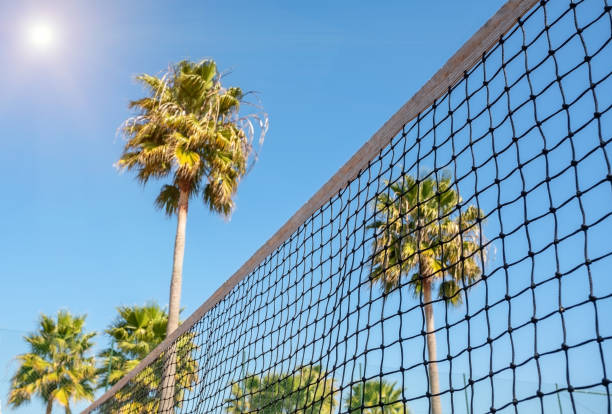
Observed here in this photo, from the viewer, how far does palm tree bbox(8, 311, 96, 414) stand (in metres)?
13.5

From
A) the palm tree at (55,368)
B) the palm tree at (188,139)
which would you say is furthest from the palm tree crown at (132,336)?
the palm tree at (188,139)

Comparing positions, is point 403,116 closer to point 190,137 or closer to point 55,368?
point 190,137

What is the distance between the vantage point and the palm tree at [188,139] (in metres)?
11.0

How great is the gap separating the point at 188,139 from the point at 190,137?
85mm

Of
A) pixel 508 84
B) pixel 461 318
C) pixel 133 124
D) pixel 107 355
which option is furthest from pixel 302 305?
pixel 107 355

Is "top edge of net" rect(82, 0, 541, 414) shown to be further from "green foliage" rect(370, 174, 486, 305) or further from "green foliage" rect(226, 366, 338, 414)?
"green foliage" rect(226, 366, 338, 414)

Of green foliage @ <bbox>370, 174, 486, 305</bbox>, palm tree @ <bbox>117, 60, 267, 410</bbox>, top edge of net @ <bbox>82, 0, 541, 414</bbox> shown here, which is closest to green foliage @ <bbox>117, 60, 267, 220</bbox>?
palm tree @ <bbox>117, 60, 267, 410</bbox>

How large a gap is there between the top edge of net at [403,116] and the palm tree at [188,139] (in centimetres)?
672

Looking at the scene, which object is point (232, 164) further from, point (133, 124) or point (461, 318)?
point (461, 318)

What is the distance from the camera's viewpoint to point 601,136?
167 cm

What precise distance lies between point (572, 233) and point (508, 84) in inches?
30.1

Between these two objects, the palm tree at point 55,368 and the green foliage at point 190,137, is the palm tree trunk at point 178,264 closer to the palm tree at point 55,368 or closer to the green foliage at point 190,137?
the green foliage at point 190,137

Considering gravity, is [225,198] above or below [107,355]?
above

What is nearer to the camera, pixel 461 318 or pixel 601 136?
pixel 601 136
